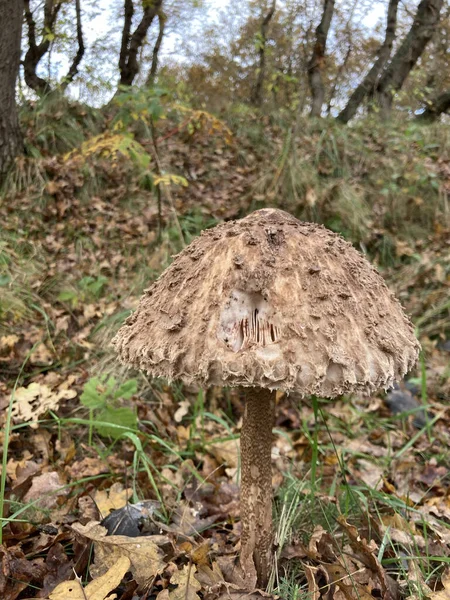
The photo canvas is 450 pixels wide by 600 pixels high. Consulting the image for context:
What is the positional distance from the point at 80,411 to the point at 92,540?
1741 mm

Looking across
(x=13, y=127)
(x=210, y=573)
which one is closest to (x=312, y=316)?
(x=210, y=573)

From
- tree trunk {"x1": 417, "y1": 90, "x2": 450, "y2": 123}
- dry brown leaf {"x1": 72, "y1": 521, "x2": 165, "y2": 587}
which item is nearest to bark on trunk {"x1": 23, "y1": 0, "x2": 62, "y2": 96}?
dry brown leaf {"x1": 72, "y1": 521, "x2": 165, "y2": 587}

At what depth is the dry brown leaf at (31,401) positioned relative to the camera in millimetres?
3354

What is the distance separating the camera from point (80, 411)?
A: 383 cm

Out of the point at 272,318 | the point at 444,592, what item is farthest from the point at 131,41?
the point at 444,592

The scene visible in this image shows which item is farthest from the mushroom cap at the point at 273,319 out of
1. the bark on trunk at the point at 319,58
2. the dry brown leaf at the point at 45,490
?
the bark on trunk at the point at 319,58

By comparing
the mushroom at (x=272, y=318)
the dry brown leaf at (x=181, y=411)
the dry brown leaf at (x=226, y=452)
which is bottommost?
the dry brown leaf at (x=226, y=452)

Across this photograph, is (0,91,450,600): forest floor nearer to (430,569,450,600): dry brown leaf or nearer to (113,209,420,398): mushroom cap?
(430,569,450,600): dry brown leaf

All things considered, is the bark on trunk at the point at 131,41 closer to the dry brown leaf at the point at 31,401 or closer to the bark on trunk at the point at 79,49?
the bark on trunk at the point at 79,49

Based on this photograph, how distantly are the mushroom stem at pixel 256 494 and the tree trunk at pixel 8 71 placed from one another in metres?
5.77

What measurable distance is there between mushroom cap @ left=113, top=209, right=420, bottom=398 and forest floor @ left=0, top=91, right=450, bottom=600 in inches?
35.2

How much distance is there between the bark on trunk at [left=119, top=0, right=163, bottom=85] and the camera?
9414 mm

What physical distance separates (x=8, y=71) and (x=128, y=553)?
597 centimetres

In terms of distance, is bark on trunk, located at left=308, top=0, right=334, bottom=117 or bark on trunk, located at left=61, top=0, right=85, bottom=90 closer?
bark on trunk, located at left=308, top=0, right=334, bottom=117
